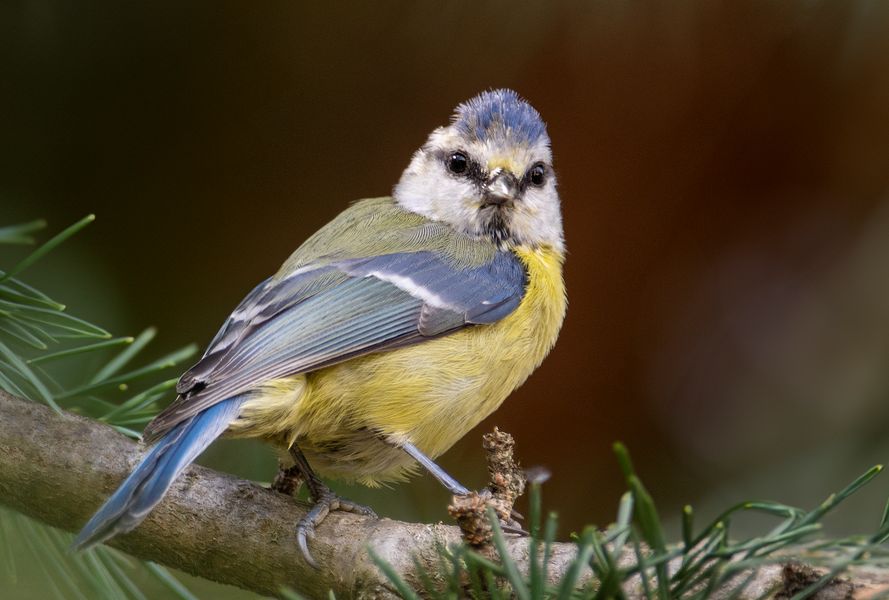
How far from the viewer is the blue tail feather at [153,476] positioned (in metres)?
0.99

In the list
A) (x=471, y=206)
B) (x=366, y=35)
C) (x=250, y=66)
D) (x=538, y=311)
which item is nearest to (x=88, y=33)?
(x=250, y=66)

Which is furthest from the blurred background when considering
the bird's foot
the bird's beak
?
the bird's foot

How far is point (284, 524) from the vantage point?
120 centimetres

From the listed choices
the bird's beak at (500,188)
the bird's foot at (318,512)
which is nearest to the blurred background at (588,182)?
the bird's beak at (500,188)

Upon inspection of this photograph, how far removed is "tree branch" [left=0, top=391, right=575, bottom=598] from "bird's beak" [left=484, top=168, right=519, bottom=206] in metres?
0.77

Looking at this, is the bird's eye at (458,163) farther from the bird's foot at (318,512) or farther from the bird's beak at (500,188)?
the bird's foot at (318,512)

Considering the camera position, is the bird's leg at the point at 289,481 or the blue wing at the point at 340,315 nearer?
the blue wing at the point at 340,315

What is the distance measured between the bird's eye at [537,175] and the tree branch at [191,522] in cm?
88

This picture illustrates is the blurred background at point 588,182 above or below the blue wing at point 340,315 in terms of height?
above

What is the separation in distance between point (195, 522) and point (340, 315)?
0.43m

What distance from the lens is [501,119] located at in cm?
179

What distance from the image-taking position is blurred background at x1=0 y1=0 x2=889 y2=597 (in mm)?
1673

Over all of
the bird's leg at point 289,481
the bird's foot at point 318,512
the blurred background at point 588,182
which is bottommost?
the bird's foot at point 318,512

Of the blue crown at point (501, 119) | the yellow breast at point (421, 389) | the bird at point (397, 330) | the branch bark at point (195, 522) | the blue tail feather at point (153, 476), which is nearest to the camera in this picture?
the blue tail feather at point (153, 476)
